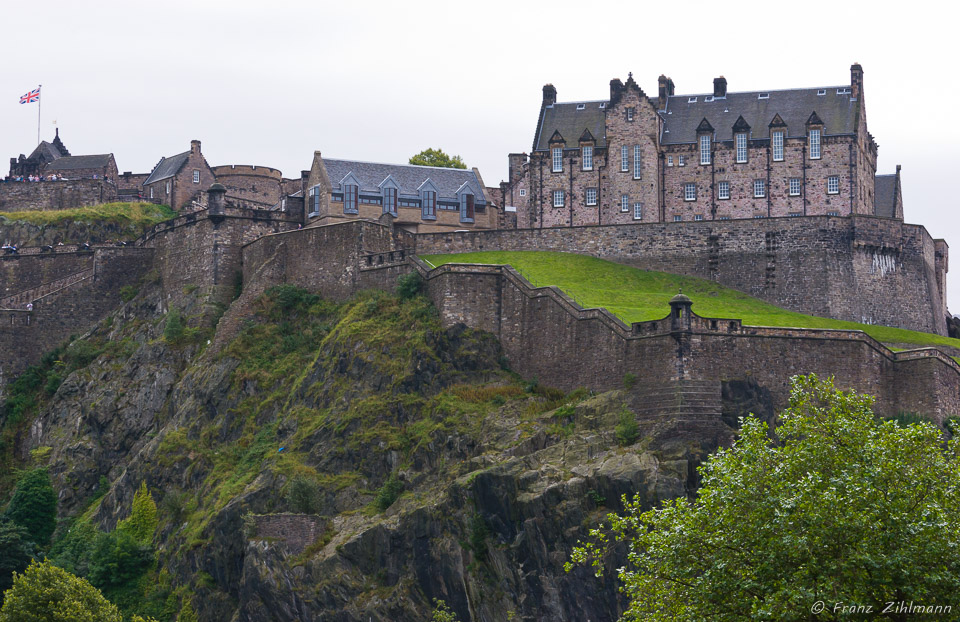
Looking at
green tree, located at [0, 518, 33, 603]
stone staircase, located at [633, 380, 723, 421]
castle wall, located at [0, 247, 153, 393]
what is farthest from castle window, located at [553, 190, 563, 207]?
green tree, located at [0, 518, 33, 603]

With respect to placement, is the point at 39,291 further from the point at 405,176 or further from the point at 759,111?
the point at 759,111

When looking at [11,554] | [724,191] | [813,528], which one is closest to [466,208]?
[724,191]

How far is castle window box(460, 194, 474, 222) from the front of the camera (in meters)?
95.6

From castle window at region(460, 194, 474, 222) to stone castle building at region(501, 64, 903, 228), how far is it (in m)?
3.22

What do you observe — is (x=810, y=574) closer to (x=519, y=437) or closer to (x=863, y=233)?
(x=519, y=437)

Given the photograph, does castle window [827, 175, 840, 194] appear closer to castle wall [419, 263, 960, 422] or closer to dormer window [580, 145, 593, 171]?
dormer window [580, 145, 593, 171]

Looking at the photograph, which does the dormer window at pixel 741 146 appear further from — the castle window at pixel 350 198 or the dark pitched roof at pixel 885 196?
the castle window at pixel 350 198

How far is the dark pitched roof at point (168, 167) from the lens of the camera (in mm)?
112312

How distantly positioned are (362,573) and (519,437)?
30.1ft

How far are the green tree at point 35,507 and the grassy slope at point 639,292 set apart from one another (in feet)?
78.6

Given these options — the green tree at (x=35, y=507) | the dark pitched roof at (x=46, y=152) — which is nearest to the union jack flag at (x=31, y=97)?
the dark pitched roof at (x=46, y=152)

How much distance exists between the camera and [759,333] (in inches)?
2744

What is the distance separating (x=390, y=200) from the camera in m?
94.1

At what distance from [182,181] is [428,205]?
24.7 meters
